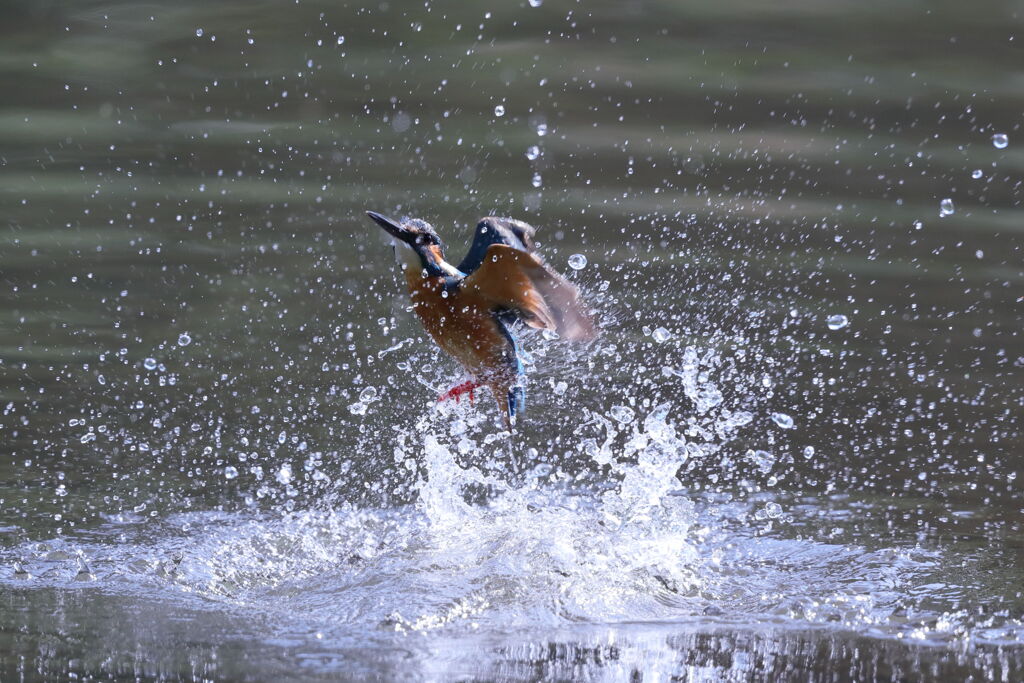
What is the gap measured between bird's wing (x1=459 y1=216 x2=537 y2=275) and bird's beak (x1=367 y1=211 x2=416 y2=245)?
18cm

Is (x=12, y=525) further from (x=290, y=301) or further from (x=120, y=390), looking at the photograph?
(x=290, y=301)

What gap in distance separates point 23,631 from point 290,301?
253 centimetres

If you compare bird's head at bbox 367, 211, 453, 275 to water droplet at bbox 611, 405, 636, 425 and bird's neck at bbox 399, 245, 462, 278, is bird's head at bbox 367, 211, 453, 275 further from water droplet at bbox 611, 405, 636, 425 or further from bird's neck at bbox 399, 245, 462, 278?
water droplet at bbox 611, 405, 636, 425

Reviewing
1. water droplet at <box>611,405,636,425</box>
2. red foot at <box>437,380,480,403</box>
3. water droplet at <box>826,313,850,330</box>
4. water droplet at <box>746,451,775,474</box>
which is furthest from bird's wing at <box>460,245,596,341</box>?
water droplet at <box>826,313,850,330</box>

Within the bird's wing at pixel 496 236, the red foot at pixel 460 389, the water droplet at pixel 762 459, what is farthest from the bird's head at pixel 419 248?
the water droplet at pixel 762 459

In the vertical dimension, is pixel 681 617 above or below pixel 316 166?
below

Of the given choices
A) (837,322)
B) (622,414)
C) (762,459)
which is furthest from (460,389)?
(837,322)

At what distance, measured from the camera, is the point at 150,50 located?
686 cm

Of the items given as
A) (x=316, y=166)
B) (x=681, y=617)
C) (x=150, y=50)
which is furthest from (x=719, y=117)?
(x=681, y=617)

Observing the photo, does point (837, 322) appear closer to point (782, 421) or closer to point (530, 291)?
point (782, 421)

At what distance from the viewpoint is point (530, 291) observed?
3445 mm

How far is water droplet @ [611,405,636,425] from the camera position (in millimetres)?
4473

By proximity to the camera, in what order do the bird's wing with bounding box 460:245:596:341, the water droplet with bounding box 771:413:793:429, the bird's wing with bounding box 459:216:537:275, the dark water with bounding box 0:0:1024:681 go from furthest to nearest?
the water droplet with bounding box 771:413:793:429
the bird's wing with bounding box 459:216:537:275
the bird's wing with bounding box 460:245:596:341
the dark water with bounding box 0:0:1024:681

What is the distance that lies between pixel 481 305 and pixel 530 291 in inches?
9.8
